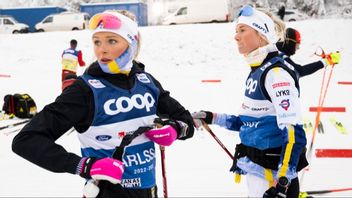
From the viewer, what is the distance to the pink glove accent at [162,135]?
7.15 feet

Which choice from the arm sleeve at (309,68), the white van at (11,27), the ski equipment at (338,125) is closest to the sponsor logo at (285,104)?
the arm sleeve at (309,68)

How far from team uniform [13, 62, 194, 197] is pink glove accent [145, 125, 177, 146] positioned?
0.21 ft

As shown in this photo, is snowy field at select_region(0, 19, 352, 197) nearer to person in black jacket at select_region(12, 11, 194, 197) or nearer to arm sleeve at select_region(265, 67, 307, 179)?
arm sleeve at select_region(265, 67, 307, 179)

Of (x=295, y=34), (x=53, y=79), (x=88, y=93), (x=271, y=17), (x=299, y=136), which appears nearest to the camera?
(x=88, y=93)

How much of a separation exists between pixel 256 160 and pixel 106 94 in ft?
4.67

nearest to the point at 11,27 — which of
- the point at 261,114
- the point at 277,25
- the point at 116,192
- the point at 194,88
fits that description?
the point at 194,88

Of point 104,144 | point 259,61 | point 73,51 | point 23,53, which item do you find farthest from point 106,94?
point 23,53

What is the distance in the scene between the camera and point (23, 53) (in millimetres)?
19594

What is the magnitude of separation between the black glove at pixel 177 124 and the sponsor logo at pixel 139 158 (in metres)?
0.21

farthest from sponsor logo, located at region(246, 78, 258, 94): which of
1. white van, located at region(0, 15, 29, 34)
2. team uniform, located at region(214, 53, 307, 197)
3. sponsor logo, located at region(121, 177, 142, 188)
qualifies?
white van, located at region(0, 15, 29, 34)

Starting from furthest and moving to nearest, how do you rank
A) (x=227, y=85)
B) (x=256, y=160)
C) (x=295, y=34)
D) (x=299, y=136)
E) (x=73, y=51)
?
(x=227, y=85)
(x=73, y=51)
(x=295, y=34)
(x=256, y=160)
(x=299, y=136)

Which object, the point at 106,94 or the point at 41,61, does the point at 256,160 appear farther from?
the point at 41,61

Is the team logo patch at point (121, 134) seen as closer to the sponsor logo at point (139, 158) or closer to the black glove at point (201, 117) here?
the sponsor logo at point (139, 158)

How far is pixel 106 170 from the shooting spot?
1.72m
